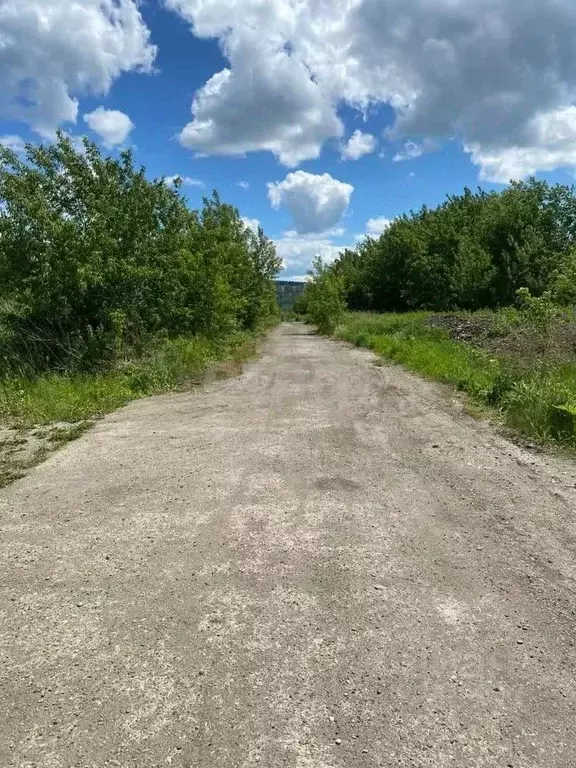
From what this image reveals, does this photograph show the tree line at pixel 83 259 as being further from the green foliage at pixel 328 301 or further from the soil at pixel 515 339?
the green foliage at pixel 328 301

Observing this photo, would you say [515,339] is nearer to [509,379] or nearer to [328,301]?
[509,379]

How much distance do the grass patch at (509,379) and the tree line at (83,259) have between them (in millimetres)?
6914

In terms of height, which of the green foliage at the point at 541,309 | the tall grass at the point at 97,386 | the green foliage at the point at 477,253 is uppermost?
the green foliage at the point at 477,253

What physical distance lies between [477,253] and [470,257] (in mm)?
872

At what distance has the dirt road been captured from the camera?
2424mm

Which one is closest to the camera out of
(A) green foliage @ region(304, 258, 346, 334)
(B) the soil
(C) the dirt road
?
(C) the dirt road

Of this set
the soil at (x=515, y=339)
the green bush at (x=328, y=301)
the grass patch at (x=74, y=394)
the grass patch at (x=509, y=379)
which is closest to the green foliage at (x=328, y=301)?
the green bush at (x=328, y=301)

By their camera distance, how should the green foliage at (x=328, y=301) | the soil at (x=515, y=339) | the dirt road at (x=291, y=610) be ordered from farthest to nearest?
the green foliage at (x=328, y=301), the soil at (x=515, y=339), the dirt road at (x=291, y=610)

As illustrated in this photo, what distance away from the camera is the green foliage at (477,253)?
40.0m

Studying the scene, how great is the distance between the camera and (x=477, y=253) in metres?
40.7

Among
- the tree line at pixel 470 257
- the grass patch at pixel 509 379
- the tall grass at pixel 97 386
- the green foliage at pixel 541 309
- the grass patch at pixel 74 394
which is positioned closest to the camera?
the grass patch at pixel 509 379

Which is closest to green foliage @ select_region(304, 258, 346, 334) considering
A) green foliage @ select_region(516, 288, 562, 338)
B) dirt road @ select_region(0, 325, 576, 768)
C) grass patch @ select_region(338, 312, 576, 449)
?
grass patch @ select_region(338, 312, 576, 449)

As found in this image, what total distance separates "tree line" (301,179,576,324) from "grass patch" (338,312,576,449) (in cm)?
1895

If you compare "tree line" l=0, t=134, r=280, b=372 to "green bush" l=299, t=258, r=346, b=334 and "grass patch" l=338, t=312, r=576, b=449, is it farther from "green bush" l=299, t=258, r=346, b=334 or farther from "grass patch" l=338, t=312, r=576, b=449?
"green bush" l=299, t=258, r=346, b=334
